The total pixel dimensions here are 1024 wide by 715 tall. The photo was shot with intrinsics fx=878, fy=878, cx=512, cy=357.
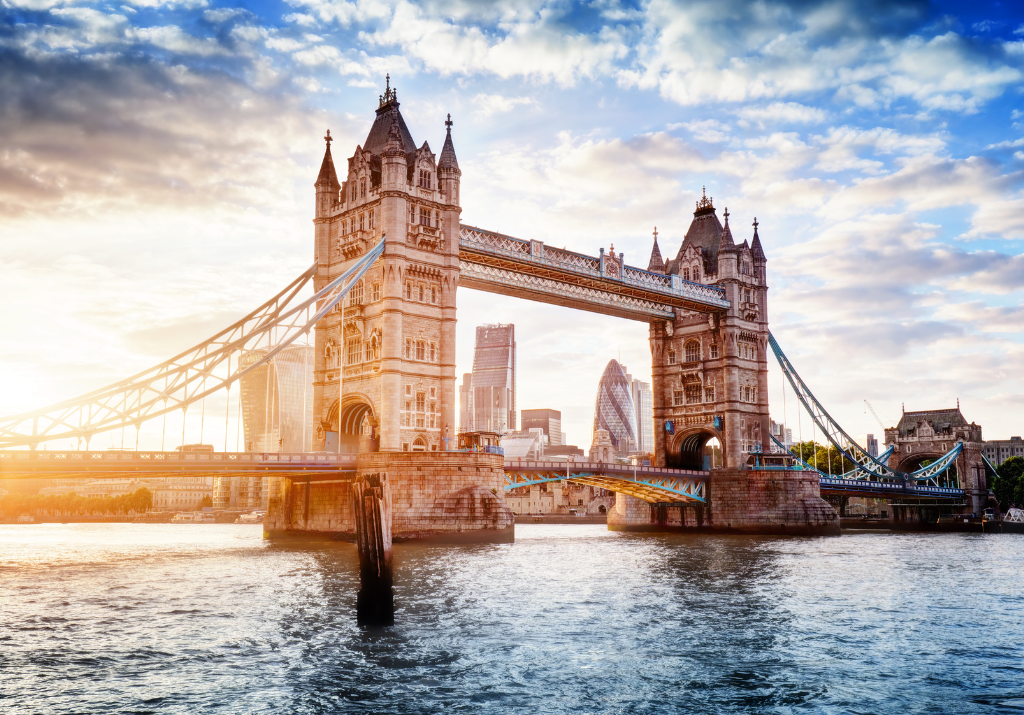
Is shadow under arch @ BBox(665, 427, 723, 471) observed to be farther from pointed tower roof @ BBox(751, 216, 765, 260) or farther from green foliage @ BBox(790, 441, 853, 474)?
green foliage @ BBox(790, 441, 853, 474)

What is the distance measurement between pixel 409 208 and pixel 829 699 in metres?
46.9

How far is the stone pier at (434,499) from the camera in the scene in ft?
173

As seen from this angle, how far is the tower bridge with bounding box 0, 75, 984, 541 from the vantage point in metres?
52.3

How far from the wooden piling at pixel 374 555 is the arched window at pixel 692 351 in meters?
62.9

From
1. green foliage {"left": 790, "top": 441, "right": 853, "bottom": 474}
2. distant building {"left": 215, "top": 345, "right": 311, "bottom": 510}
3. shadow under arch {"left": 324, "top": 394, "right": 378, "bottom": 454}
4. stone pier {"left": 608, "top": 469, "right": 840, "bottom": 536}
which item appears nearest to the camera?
shadow under arch {"left": 324, "top": 394, "right": 378, "bottom": 454}

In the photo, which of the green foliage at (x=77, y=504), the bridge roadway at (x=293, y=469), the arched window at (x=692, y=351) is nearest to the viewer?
the bridge roadway at (x=293, y=469)

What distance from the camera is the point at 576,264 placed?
227 feet

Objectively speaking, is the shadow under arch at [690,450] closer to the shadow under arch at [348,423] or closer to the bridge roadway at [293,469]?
the bridge roadway at [293,469]

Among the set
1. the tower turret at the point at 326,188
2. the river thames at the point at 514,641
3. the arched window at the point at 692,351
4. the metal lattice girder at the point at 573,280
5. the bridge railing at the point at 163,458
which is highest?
the tower turret at the point at 326,188

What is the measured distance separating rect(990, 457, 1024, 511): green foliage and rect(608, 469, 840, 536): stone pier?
45680mm

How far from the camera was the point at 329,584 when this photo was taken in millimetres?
33219

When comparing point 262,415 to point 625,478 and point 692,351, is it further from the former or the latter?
point 625,478

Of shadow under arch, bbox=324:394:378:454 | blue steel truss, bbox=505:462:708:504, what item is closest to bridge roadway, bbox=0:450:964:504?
blue steel truss, bbox=505:462:708:504

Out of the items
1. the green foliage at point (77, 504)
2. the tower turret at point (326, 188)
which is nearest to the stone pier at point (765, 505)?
the tower turret at point (326, 188)
